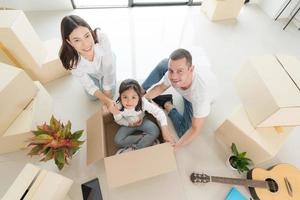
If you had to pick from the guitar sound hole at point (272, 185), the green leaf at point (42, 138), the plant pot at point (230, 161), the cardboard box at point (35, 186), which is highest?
the plant pot at point (230, 161)

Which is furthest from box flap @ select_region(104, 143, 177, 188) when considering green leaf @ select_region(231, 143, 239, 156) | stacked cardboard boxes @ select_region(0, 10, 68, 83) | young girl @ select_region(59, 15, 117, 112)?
stacked cardboard boxes @ select_region(0, 10, 68, 83)

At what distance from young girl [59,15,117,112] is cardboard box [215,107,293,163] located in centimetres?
78

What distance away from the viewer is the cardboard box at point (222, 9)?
2.35 m

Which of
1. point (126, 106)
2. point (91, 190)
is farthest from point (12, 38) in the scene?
point (91, 190)

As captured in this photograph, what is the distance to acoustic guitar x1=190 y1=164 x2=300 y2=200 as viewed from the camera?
1.29 meters

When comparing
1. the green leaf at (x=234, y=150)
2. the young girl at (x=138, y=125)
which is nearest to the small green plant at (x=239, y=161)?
the green leaf at (x=234, y=150)

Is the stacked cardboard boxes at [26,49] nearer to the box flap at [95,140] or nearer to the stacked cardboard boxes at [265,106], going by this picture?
the box flap at [95,140]

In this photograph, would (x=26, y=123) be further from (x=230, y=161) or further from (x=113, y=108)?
(x=230, y=161)

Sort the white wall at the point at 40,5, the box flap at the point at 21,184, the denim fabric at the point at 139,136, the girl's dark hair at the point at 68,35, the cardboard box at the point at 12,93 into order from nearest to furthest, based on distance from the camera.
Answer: the box flap at the point at 21,184, the girl's dark hair at the point at 68,35, the cardboard box at the point at 12,93, the denim fabric at the point at 139,136, the white wall at the point at 40,5

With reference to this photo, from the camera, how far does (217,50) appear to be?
221 cm

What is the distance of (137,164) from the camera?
1.19 metres

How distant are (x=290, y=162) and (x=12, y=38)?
81.5 inches

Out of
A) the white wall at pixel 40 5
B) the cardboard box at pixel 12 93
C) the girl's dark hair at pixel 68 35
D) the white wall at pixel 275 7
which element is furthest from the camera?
the white wall at pixel 275 7

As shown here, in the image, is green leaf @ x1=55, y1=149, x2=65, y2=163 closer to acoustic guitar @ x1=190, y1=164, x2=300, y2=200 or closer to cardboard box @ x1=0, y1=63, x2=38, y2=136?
cardboard box @ x1=0, y1=63, x2=38, y2=136
